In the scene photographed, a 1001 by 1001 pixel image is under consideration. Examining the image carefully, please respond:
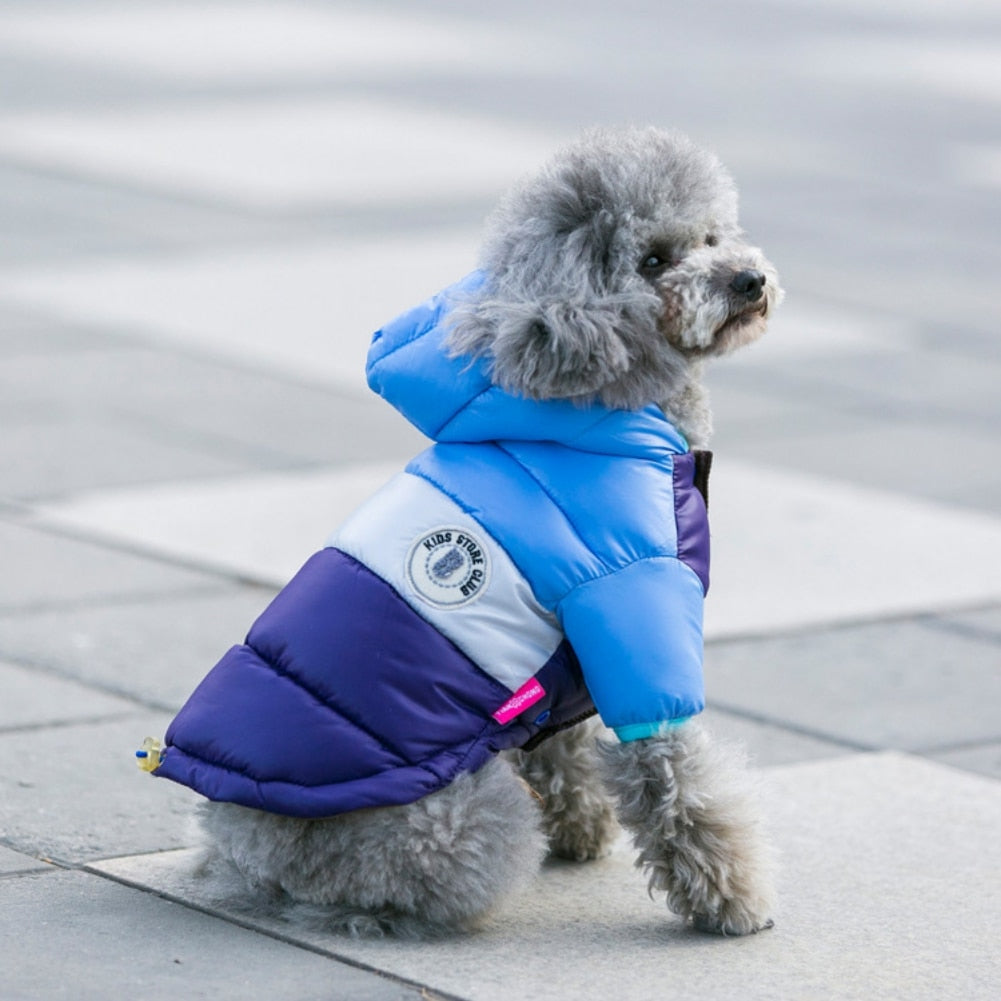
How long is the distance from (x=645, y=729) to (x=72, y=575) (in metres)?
3.01

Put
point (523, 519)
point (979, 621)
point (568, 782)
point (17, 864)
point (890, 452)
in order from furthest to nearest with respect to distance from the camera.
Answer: point (890, 452)
point (979, 621)
point (568, 782)
point (17, 864)
point (523, 519)

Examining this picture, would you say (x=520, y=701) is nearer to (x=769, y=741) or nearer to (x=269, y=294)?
(x=769, y=741)

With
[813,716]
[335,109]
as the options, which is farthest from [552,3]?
[813,716]

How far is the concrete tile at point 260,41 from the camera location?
1872cm

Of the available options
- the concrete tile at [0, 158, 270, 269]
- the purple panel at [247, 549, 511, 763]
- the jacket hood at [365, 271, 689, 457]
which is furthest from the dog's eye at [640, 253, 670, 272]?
the concrete tile at [0, 158, 270, 269]

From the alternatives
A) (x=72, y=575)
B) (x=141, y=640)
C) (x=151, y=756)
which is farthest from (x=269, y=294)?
(x=151, y=756)

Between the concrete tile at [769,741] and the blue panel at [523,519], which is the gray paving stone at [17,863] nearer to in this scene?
the blue panel at [523,519]

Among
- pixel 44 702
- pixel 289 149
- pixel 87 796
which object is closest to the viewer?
pixel 87 796

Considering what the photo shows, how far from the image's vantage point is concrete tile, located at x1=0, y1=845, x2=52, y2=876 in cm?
411

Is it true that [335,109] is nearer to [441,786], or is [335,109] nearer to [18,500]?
[18,500]

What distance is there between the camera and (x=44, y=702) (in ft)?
17.2

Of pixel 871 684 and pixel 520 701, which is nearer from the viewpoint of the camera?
pixel 520 701


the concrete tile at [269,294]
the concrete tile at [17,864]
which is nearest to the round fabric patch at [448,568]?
the concrete tile at [17,864]

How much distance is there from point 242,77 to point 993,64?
318 inches
